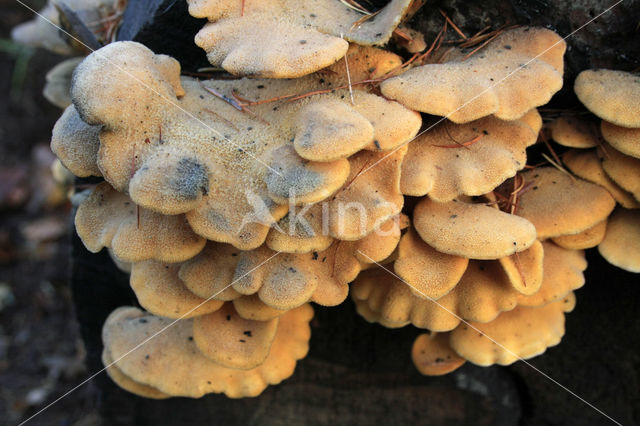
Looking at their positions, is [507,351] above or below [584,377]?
above

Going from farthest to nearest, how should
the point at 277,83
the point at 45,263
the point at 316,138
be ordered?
the point at 45,263 → the point at 277,83 → the point at 316,138

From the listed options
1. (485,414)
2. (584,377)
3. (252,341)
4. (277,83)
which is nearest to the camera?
(277,83)

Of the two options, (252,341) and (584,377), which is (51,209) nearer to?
(252,341)

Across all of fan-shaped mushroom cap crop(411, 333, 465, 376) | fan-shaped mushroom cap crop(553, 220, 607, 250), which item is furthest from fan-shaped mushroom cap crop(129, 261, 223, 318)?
fan-shaped mushroom cap crop(553, 220, 607, 250)

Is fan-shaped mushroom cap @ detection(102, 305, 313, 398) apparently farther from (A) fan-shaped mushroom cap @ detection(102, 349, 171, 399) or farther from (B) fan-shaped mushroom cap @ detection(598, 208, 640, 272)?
(B) fan-shaped mushroom cap @ detection(598, 208, 640, 272)

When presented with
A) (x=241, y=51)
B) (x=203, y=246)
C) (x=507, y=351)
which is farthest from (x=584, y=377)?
(x=241, y=51)

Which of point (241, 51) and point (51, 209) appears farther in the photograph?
point (51, 209)

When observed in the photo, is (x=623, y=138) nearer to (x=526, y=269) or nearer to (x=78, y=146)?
(x=526, y=269)

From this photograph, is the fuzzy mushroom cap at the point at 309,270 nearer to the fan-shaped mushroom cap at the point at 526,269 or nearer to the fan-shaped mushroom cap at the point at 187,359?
the fan-shaped mushroom cap at the point at 526,269

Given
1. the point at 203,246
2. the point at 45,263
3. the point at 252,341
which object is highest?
the point at 203,246
